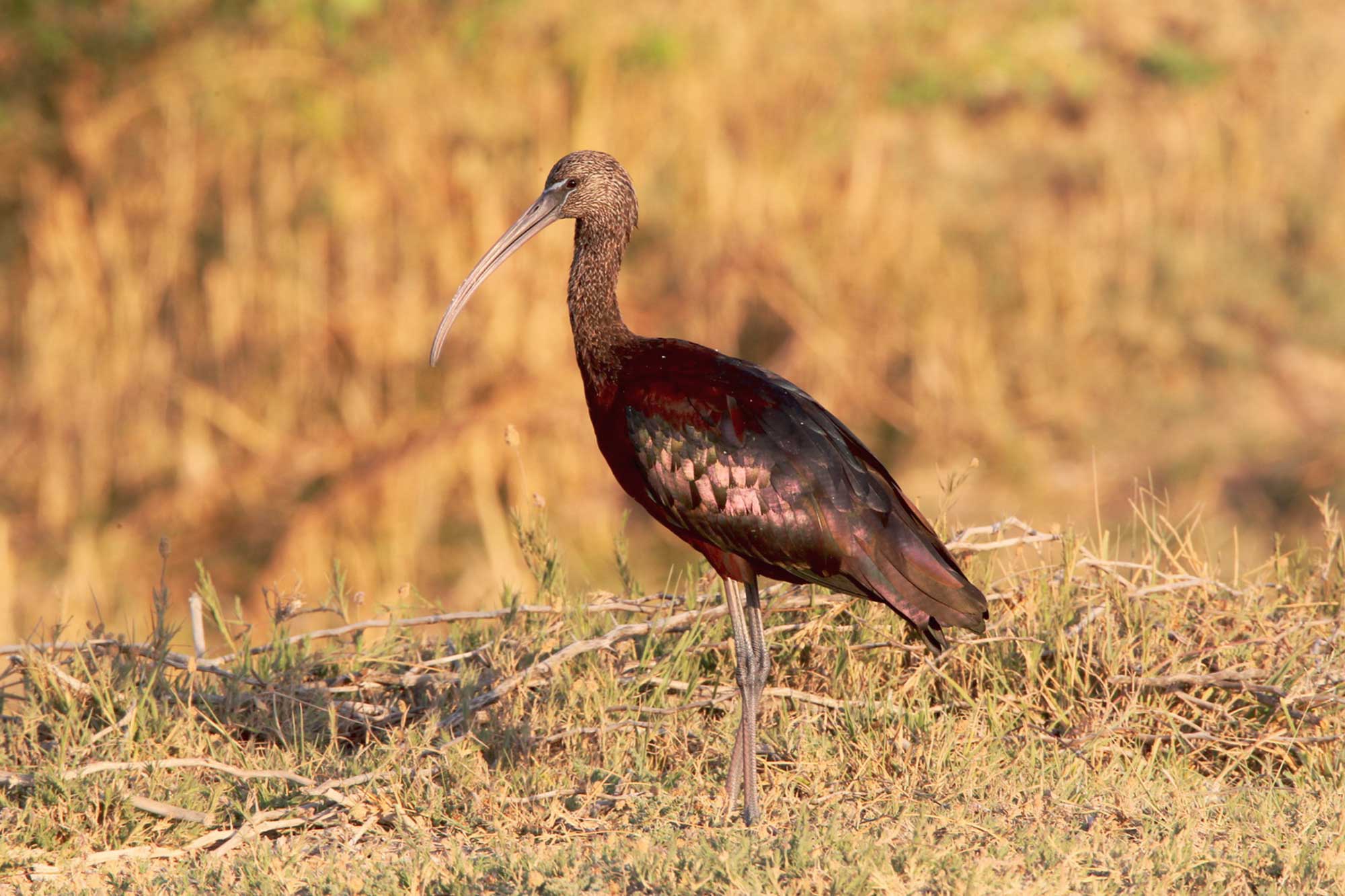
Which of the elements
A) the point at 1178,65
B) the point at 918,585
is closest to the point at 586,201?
the point at 918,585

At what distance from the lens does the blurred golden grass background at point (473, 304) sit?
397 inches

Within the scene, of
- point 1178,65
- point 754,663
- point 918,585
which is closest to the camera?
point 918,585

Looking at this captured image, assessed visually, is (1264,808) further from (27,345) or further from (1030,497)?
(27,345)

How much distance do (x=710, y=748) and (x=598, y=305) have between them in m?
1.29

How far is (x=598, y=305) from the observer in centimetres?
443

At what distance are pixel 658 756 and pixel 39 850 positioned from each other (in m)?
1.63

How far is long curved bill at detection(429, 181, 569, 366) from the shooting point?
15.1 ft

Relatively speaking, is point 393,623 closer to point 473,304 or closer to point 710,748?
point 710,748

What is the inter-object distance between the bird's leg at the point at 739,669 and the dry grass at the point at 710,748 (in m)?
0.10

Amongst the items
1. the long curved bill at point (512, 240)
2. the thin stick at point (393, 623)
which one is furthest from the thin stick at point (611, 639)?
the long curved bill at point (512, 240)

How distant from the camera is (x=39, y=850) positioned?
3.97 meters

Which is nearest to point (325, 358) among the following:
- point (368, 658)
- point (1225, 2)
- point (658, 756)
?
point (368, 658)

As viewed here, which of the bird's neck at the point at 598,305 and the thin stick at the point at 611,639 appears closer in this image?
the bird's neck at the point at 598,305

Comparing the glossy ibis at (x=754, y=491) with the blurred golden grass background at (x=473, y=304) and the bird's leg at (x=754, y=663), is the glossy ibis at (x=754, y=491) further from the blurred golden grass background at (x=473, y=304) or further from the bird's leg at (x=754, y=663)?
the blurred golden grass background at (x=473, y=304)
